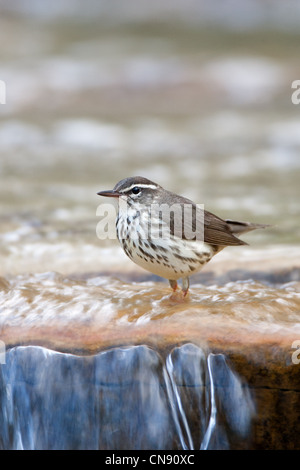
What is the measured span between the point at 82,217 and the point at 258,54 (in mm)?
9627

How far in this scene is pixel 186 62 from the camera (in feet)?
50.1

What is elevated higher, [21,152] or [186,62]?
[186,62]

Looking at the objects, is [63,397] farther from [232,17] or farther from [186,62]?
[232,17]

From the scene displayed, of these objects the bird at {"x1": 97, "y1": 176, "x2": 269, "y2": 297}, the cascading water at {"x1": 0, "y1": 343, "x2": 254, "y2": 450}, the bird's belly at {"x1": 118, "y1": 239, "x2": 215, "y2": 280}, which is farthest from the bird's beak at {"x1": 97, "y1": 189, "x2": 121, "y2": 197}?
the cascading water at {"x1": 0, "y1": 343, "x2": 254, "y2": 450}

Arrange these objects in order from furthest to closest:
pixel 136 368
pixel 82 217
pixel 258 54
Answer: pixel 258 54 → pixel 82 217 → pixel 136 368

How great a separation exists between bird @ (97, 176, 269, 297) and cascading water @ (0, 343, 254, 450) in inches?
28.1

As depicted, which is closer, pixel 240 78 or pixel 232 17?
pixel 240 78

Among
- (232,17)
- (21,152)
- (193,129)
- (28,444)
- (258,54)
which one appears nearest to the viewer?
(28,444)

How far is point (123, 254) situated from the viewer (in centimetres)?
675

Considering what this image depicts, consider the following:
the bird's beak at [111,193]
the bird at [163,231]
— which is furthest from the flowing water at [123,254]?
the bird's beak at [111,193]

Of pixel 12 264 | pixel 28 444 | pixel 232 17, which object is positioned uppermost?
pixel 232 17

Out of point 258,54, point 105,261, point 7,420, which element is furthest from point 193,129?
point 7,420

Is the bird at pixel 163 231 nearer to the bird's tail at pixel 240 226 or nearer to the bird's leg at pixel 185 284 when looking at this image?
the bird's leg at pixel 185 284

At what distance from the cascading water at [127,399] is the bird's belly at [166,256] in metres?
0.67
